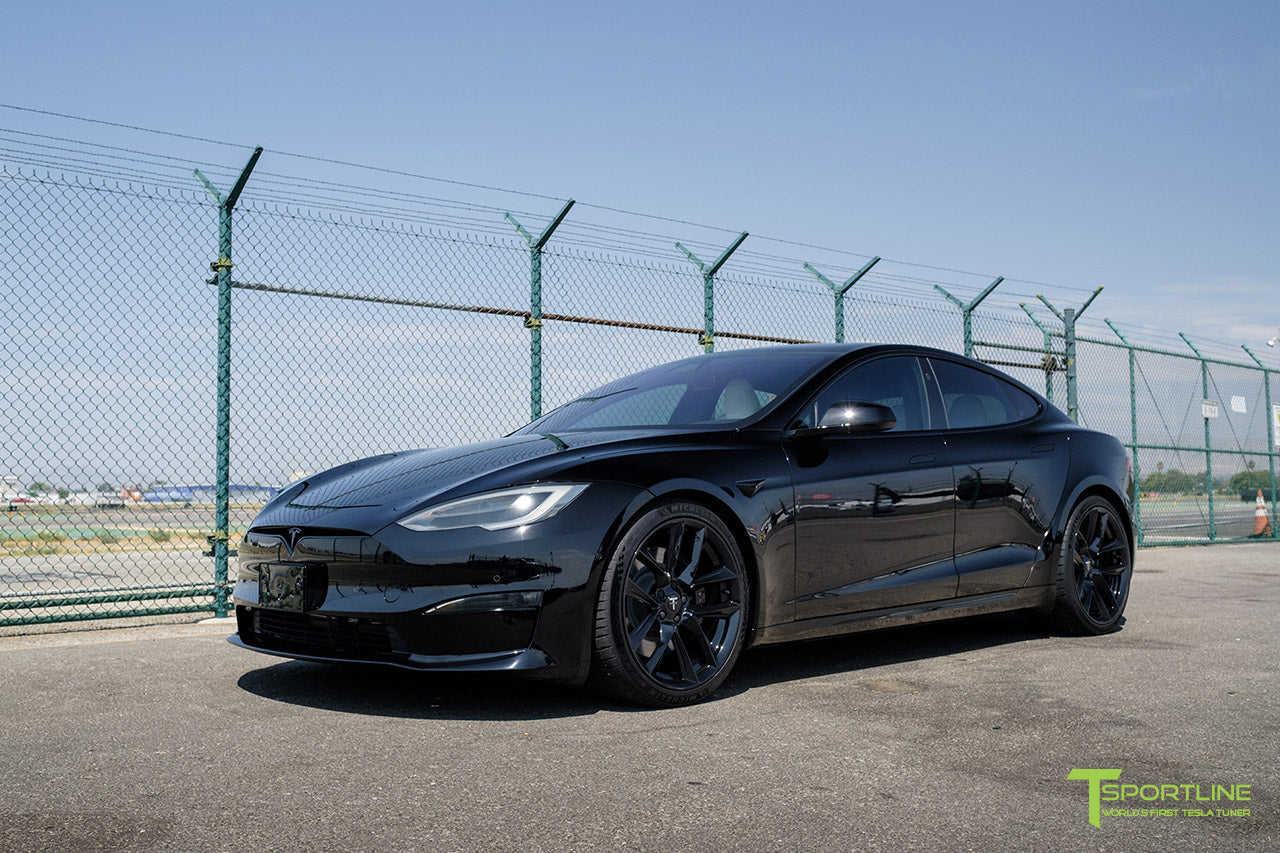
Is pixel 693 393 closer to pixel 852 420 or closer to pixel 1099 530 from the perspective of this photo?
pixel 852 420

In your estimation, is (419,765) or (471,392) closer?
(419,765)

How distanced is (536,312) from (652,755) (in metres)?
4.95

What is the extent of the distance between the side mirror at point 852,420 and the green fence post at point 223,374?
375cm

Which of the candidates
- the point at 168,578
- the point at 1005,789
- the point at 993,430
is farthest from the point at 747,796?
the point at 168,578

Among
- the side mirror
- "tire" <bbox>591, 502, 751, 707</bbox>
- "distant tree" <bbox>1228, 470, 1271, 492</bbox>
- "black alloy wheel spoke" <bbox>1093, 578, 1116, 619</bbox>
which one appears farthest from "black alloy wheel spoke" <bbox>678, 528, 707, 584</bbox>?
"distant tree" <bbox>1228, 470, 1271, 492</bbox>

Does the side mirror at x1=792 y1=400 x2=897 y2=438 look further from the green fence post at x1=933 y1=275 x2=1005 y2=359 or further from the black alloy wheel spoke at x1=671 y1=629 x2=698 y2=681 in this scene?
the green fence post at x1=933 y1=275 x2=1005 y2=359

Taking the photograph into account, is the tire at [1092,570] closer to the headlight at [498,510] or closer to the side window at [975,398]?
the side window at [975,398]

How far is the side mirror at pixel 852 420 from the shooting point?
14.6 feet

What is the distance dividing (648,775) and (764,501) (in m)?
1.48

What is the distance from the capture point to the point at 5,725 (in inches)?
148

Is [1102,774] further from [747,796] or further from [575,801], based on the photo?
[575,801]

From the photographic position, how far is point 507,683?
445cm

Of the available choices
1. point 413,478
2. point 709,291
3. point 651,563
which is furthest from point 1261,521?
point 413,478

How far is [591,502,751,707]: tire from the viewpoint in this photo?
150 inches
